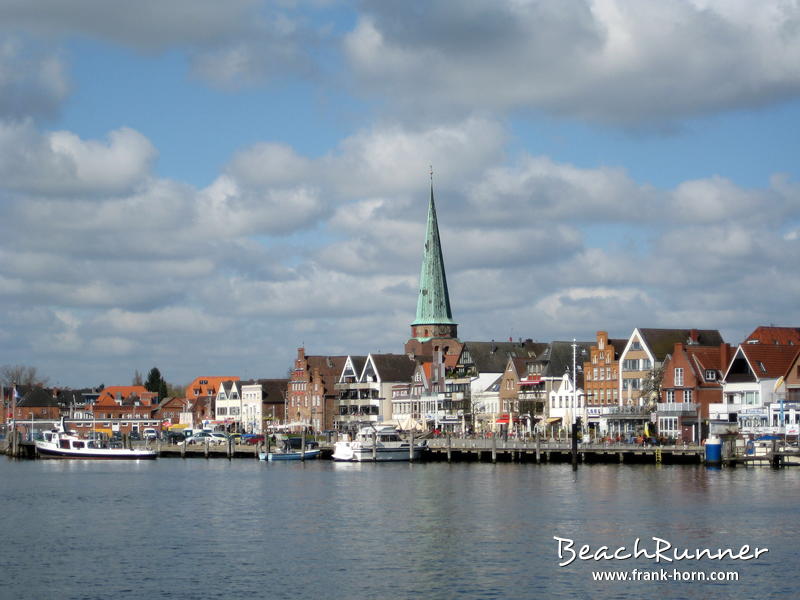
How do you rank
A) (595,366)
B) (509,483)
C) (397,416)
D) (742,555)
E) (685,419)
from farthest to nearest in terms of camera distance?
(397,416)
(595,366)
(685,419)
(509,483)
(742,555)

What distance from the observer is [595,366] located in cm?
13300

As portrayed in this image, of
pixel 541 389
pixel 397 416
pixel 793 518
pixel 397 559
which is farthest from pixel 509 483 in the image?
pixel 397 416

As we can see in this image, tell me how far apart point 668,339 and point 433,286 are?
222 feet

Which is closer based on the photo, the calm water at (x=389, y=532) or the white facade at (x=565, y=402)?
the calm water at (x=389, y=532)

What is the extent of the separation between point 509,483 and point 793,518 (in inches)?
1104

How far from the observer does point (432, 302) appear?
191500 mm

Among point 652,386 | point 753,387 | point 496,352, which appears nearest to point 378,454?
point 652,386

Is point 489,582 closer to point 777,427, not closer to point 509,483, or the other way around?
point 509,483

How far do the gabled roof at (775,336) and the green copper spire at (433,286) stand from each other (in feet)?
232

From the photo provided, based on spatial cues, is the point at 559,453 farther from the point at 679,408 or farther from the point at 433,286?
the point at 433,286

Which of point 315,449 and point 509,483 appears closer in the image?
point 509,483

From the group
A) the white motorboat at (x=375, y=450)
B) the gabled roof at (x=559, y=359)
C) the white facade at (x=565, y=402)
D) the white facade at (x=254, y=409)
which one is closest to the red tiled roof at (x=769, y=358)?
the white facade at (x=565, y=402)

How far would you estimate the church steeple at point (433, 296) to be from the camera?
18988 cm

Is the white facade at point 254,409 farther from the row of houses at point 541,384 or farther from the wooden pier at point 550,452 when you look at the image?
the wooden pier at point 550,452
